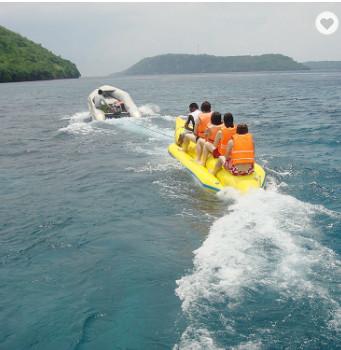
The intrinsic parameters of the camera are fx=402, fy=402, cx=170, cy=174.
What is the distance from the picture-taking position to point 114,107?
17.9 metres

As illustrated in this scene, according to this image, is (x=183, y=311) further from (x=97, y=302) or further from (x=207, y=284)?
(x=97, y=302)

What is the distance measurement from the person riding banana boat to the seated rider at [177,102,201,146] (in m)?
0.23

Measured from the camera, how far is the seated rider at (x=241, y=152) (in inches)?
294

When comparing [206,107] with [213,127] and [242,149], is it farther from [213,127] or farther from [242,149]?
[242,149]

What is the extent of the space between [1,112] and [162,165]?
52.8 ft

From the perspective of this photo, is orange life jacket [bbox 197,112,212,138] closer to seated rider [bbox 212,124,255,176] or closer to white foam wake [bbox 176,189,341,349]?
seated rider [bbox 212,124,255,176]

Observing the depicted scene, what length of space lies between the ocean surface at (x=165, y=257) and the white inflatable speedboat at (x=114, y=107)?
7.01 meters

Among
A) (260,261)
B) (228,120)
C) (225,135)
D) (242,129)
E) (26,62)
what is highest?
(26,62)

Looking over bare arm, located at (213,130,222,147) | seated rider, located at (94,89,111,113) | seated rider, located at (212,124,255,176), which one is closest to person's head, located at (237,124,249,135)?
seated rider, located at (212,124,255,176)

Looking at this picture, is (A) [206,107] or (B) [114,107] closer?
(A) [206,107]

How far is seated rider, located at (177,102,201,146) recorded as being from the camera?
9430 millimetres

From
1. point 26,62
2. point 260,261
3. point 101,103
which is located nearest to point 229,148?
point 260,261

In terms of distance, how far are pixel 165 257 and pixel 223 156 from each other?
10.2 ft

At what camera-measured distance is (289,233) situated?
223 inches
